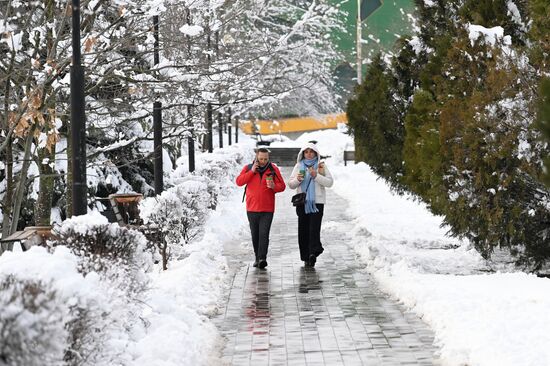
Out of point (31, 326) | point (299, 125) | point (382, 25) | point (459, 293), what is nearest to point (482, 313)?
point (459, 293)

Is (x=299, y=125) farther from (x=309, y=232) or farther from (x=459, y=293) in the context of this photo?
(x=459, y=293)

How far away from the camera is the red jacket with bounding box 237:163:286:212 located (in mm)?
15805

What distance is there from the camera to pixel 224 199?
29.6 metres

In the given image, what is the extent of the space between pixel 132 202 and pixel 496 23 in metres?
5.79

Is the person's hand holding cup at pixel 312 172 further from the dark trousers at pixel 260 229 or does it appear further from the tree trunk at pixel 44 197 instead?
the tree trunk at pixel 44 197

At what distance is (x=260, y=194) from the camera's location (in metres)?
15.8

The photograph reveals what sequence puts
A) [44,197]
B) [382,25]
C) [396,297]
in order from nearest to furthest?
[396,297]
[44,197]
[382,25]

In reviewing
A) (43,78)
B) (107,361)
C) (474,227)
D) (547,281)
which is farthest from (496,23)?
(107,361)

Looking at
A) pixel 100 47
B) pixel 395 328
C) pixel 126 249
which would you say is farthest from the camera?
pixel 100 47

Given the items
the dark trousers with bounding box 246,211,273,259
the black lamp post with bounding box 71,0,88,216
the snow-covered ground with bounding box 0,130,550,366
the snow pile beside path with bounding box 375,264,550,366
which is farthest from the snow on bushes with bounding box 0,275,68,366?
the dark trousers with bounding box 246,211,273,259

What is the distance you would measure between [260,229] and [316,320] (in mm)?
4652

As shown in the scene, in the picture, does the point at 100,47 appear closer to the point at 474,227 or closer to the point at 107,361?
the point at 474,227

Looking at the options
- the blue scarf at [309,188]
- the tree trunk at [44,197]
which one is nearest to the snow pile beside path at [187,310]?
the blue scarf at [309,188]

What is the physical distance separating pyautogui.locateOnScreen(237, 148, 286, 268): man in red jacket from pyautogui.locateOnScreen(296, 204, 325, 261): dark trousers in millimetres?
480
